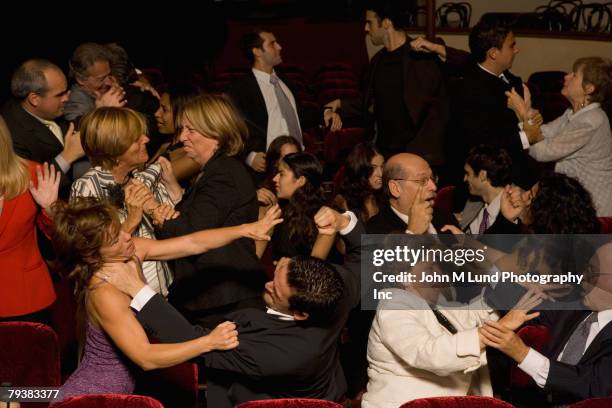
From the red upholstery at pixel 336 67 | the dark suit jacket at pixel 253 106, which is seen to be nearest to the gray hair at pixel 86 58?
the dark suit jacket at pixel 253 106

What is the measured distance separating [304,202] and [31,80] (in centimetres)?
137

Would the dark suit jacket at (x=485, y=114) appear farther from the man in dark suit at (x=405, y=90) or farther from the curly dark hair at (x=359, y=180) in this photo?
the curly dark hair at (x=359, y=180)

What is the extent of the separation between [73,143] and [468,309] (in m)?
1.86

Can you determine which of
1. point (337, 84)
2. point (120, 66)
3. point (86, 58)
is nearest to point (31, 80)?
point (86, 58)

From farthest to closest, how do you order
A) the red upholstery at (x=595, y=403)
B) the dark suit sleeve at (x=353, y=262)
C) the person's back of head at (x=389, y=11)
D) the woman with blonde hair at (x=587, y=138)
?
the person's back of head at (x=389, y=11) < the woman with blonde hair at (x=587, y=138) < the dark suit sleeve at (x=353, y=262) < the red upholstery at (x=595, y=403)

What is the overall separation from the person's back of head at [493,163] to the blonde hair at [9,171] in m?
2.08

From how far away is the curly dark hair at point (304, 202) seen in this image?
12.7ft

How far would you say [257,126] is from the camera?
5.32 meters

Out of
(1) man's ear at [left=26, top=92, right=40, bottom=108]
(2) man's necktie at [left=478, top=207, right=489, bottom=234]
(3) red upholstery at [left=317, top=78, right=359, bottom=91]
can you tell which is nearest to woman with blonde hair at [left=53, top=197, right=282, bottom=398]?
(1) man's ear at [left=26, top=92, right=40, bottom=108]

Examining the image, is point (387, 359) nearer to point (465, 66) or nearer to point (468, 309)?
point (468, 309)

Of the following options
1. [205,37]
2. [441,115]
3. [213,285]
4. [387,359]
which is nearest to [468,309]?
[387,359]

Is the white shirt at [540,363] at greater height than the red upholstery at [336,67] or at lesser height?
greater

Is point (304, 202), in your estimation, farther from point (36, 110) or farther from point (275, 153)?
point (36, 110)

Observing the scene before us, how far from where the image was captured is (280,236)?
395 cm
